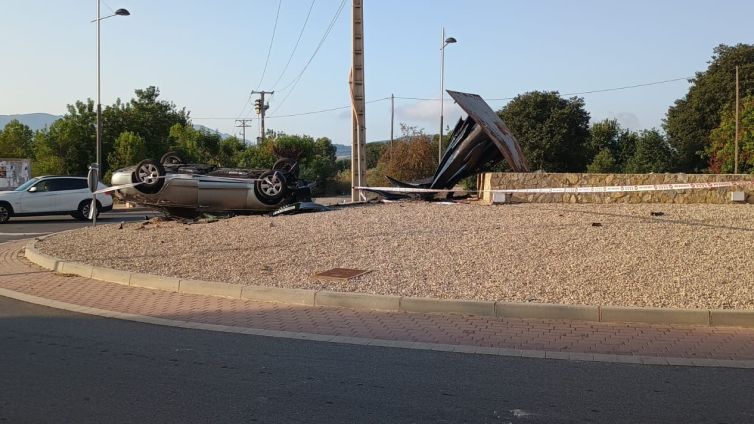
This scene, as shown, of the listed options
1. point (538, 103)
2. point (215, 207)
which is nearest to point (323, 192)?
point (538, 103)

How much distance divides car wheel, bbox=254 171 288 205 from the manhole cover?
18.8 ft

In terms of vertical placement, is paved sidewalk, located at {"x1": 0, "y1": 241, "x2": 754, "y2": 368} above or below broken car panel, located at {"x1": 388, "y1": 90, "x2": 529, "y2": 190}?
below

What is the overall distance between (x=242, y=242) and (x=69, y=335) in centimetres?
504

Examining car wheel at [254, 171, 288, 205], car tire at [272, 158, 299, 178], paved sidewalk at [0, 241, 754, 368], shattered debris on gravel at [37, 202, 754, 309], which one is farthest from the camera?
car tire at [272, 158, 299, 178]

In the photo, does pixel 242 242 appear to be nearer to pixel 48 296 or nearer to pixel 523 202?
pixel 48 296

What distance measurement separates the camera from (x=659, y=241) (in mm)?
10023

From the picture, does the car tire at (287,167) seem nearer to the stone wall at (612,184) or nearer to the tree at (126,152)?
the stone wall at (612,184)

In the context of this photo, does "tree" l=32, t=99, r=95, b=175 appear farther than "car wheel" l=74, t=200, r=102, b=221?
Yes

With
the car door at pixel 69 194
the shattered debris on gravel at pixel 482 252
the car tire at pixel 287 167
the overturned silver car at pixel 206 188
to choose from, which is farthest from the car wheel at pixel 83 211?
the car tire at pixel 287 167

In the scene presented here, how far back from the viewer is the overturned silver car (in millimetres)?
15219

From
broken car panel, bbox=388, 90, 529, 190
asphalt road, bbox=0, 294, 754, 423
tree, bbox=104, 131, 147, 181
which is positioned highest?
tree, bbox=104, 131, 147, 181

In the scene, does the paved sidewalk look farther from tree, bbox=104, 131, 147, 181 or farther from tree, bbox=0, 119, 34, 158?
tree, bbox=0, 119, 34, 158

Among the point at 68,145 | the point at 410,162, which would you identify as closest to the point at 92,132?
the point at 68,145

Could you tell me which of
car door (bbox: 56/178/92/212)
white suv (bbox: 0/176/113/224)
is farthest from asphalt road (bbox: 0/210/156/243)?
car door (bbox: 56/178/92/212)
